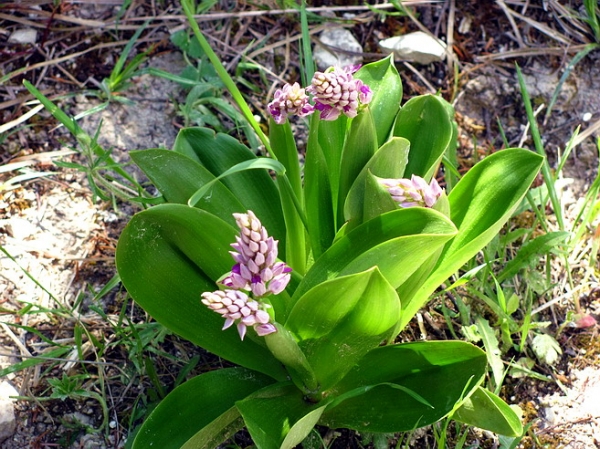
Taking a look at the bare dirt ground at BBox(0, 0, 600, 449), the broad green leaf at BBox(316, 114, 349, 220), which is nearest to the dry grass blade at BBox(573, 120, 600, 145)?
the bare dirt ground at BBox(0, 0, 600, 449)

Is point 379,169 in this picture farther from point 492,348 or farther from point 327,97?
point 492,348

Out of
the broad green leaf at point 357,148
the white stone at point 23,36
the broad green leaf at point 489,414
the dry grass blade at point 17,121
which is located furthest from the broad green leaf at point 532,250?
the white stone at point 23,36

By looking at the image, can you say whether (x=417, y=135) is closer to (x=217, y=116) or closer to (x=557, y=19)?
(x=217, y=116)

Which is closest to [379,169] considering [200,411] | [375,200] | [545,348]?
[375,200]

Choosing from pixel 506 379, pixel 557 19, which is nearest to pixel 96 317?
pixel 506 379

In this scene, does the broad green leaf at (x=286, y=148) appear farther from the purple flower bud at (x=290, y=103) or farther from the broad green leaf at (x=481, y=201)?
the broad green leaf at (x=481, y=201)

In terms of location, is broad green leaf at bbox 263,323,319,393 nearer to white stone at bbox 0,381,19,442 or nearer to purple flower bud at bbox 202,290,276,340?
purple flower bud at bbox 202,290,276,340

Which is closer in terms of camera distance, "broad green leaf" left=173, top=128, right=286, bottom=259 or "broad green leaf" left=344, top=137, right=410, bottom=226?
"broad green leaf" left=344, top=137, right=410, bottom=226
